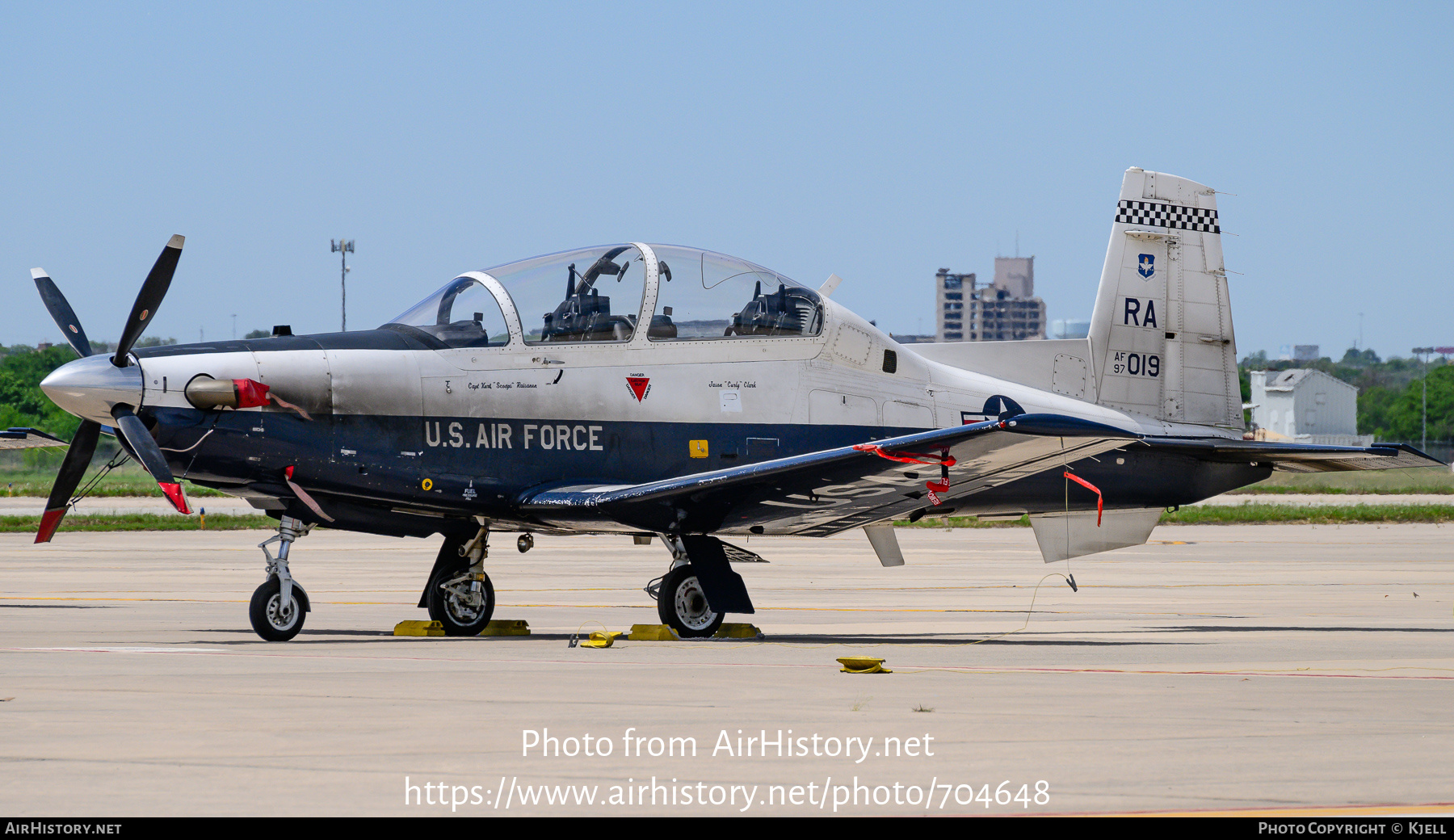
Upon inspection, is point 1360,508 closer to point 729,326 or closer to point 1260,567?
point 1260,567

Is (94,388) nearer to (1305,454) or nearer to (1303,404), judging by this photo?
(1305,454)

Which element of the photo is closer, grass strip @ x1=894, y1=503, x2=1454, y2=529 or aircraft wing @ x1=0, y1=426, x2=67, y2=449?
aircraft wing @ x1=0, y1=426, x2=67, y2=449

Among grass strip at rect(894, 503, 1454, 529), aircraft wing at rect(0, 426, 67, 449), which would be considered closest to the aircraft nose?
aircraft wing at rect(0, 426, 67, 449)

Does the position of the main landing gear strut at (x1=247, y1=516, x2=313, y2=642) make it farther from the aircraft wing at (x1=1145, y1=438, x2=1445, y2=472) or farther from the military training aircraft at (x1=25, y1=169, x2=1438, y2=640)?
the aircraft wing at (x1=1145, y1=438, x2=1445, y2=472)

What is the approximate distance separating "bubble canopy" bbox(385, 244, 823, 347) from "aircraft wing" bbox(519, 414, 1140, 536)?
4.04 ft

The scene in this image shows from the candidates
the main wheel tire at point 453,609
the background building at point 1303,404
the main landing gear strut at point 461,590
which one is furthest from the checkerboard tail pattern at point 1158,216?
the background building at point 1303,404

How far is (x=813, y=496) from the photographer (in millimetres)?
11180

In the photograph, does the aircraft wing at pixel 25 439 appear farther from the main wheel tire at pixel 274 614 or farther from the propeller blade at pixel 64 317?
the main wheel tire at pixel 274 614

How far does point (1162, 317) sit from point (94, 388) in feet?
32.0

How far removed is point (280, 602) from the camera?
10.8 metres

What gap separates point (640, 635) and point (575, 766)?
19.7 ft

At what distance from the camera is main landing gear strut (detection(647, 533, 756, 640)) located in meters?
Answer: 11.5

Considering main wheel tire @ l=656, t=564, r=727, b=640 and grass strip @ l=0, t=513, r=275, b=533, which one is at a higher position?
main wheel tire @ l=656, t=564, r=727, b=640

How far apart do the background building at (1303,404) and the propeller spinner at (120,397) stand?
12585 centimetres
